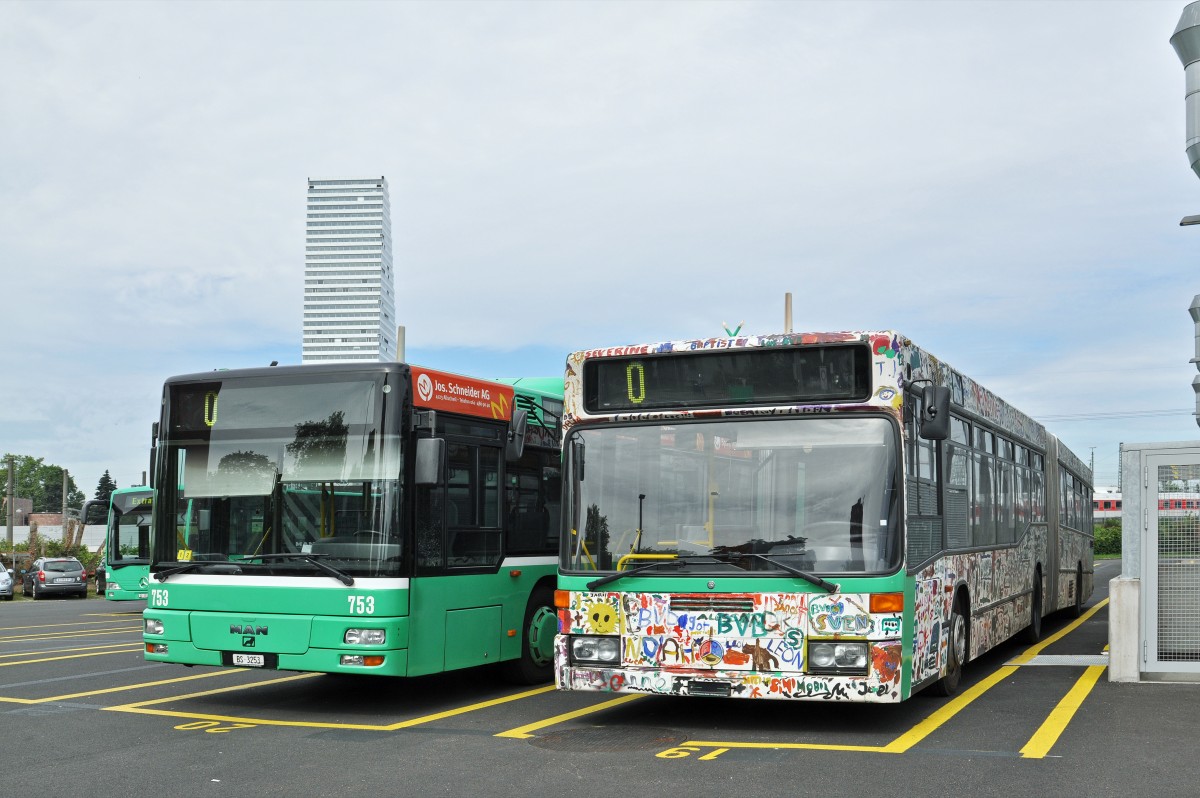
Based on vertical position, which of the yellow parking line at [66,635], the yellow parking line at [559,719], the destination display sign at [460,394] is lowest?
the yellow parking line at [66,635]

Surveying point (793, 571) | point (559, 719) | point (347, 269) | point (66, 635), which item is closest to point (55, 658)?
point (66, 635)

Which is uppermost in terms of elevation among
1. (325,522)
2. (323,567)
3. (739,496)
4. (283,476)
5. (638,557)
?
(283,476)

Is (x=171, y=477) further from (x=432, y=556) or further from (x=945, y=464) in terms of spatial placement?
(x=945, y=464)

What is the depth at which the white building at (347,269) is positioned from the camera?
67.9 metres

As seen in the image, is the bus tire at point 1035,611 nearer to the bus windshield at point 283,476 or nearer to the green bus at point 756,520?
the green bus at point 756,520

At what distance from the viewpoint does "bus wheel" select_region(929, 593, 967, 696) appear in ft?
34.1

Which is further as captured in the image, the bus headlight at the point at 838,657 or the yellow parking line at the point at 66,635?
the yellow parking line at the point at 66,635

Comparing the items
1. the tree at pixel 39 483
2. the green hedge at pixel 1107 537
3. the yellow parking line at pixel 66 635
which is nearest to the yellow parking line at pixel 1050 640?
the yellow parking line at pixel 66 635

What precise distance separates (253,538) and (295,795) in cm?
352

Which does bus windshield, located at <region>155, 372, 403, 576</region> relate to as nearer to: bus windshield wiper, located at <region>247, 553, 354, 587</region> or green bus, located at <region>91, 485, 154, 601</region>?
bus windshield wiper, located at <region>247, 553, 354, 587</region>

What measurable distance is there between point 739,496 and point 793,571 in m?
0.66

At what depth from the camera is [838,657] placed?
28.0ft

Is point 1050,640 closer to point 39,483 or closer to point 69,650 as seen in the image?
point 69,650

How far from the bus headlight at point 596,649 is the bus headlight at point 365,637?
1524mm
